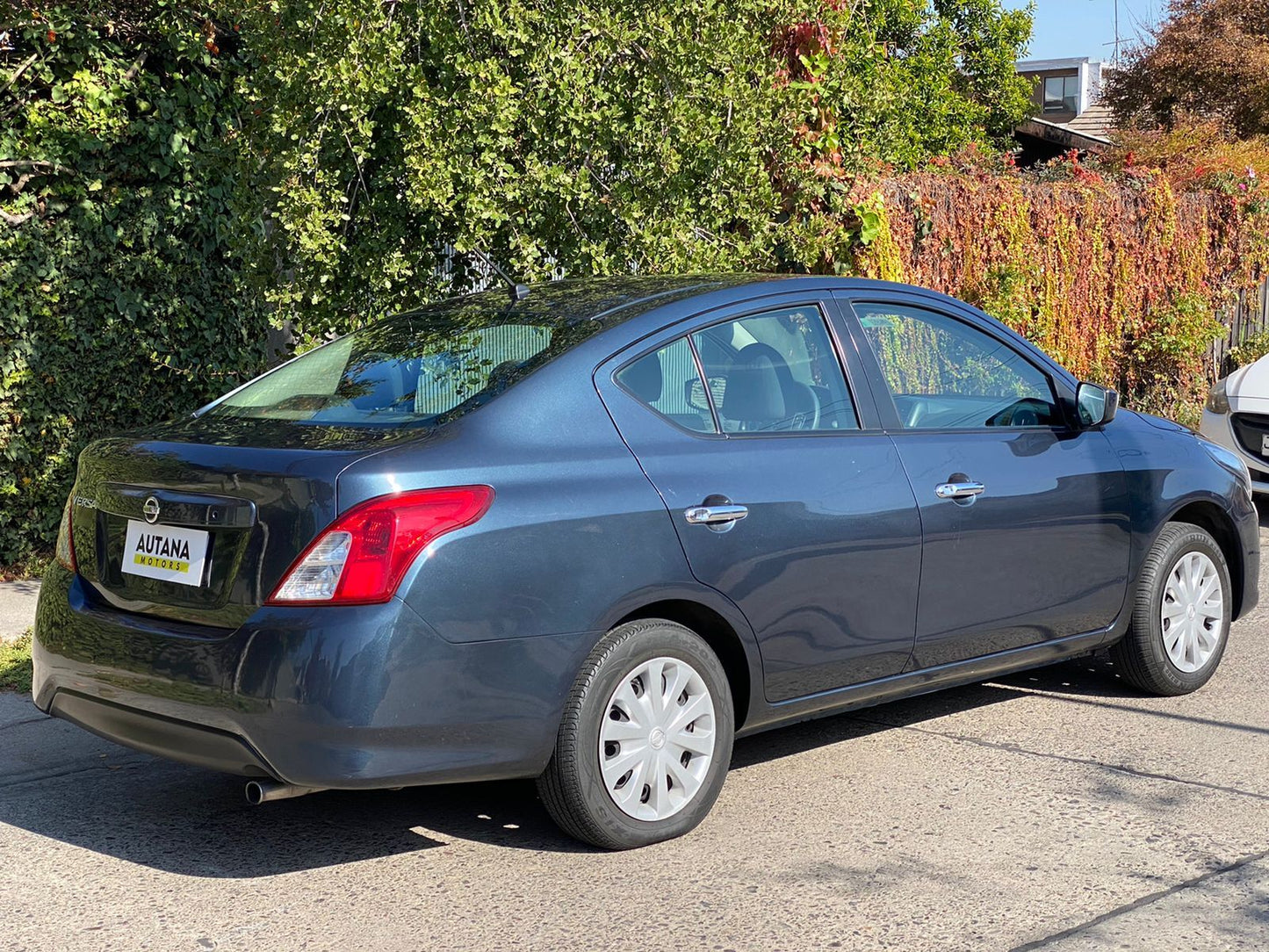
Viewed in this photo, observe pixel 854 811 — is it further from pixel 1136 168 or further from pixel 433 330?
pixel 1136 168

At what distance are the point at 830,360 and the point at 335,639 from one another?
2.03 metres

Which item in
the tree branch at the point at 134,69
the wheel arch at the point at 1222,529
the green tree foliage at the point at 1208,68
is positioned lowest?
the wheel arch at the point at 1222,529

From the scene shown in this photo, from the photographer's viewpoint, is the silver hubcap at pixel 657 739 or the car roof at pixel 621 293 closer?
the silver hubcap at pixel 657 739

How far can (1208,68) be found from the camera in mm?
26516

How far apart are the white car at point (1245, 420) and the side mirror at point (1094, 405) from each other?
196 inches

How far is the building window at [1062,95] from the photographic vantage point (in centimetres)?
5062

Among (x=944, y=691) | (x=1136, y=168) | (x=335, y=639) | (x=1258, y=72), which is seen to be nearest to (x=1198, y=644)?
(x=944, y=691)

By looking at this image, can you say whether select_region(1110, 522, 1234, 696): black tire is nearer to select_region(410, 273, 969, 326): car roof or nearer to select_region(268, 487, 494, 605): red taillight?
select_region(410, 273, 969, 326): car roof

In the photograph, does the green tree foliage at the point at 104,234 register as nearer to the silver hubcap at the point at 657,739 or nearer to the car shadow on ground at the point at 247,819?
the car shadow on ground at the point at 247,819

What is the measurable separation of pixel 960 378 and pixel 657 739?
2061mm

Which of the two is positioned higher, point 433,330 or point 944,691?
point 433,330

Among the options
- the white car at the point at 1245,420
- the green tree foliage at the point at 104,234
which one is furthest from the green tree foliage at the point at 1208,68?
the green tree foliage at the point at 104,234

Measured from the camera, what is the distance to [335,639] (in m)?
3.79

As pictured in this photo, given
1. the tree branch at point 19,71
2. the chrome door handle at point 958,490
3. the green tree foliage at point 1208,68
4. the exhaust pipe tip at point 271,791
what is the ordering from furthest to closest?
the green tree foliage at point 1208,68, the tree branch at point 19,71, the chrome door handle at point 958,490, the exhaust pipe tip at point 271,791
